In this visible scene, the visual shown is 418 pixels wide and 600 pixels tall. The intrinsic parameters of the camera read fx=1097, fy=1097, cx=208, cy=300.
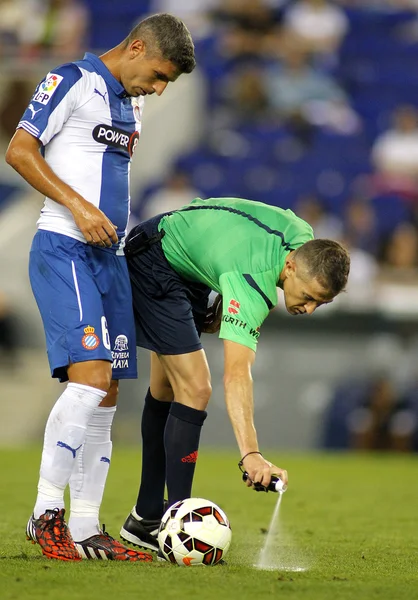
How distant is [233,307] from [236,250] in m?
0.32

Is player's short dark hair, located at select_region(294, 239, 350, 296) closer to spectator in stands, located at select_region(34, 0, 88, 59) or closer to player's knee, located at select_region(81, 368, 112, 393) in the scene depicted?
player's knee, located at select_region(81, 368, 112, 393)

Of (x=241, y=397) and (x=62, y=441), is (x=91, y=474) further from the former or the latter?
(x=241, y=397)

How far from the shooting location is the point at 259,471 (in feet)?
14.0

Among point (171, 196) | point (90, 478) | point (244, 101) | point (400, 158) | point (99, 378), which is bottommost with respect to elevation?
point (90, 478)

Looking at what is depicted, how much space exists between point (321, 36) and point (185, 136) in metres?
2.39

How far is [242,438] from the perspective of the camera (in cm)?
437

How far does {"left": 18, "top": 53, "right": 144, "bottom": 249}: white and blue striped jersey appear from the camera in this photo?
4758 millimetres

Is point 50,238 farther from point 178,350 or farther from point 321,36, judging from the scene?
point 321,36

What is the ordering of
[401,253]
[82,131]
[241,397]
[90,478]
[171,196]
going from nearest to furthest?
[241,397] < [82,131] < [90,478] < [401,253] < [171,196]

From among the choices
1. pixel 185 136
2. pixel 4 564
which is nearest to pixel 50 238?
pixel 4 564

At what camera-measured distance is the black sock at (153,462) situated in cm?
543

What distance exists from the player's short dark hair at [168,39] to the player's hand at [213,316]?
121 centimetres

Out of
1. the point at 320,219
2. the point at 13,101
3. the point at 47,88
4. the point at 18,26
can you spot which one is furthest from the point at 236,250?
the point at 18,26

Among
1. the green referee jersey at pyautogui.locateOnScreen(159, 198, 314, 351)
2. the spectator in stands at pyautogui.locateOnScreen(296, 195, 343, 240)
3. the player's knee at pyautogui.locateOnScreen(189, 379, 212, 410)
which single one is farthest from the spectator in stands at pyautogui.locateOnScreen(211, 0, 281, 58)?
the player's knee at pyautogui.locateOnScreen(189, 379, 212, 410)
